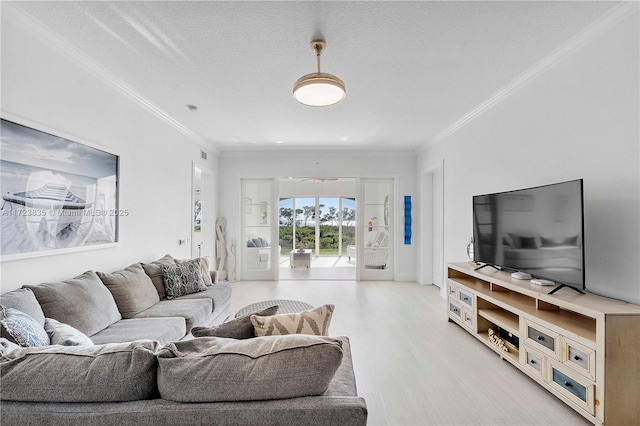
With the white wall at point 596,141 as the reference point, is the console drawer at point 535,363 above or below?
below

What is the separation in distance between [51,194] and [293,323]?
6.96 feet

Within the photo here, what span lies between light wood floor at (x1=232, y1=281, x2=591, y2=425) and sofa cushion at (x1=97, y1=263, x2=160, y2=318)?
1.75m

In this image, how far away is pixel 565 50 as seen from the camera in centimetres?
247

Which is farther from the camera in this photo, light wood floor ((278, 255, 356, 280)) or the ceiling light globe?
light wood floor ((278, 255, 356, 280))

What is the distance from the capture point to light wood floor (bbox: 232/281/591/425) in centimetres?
205

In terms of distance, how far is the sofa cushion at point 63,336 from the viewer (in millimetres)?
1628

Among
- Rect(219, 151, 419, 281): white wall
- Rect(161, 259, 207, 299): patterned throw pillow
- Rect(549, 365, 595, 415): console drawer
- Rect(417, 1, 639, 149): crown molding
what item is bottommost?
Rect(549, 365, 595, 415): console drawer

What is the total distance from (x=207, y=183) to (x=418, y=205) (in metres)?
4.13

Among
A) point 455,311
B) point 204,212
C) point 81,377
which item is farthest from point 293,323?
point 204,212

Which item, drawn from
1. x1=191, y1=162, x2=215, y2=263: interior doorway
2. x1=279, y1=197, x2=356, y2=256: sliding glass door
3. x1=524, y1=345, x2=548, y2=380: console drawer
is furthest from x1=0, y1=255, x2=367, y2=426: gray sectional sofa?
x1=279, y1=197, x2=356, y2=256: sliding glass door

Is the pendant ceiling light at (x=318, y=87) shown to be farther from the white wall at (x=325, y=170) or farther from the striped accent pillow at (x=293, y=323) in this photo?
the white wall at (x=325, y=170)

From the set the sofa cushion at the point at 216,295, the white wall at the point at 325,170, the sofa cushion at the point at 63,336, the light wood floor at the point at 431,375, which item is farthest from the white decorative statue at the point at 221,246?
the sofa cushion at the point at 63,336

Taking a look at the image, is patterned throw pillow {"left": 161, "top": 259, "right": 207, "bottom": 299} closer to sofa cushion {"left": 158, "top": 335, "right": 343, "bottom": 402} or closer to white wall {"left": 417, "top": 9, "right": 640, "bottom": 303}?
sofa cushion {"left": 158, "top": 335, "right": 343, "bottom": 402}

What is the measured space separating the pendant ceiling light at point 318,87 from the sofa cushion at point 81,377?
207 cm
